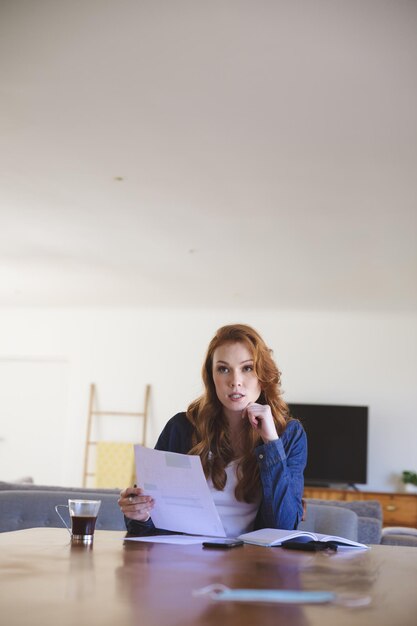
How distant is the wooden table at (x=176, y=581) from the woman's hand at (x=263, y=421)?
1.24 feet

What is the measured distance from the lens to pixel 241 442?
2.22m

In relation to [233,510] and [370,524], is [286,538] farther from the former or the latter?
[370,524]

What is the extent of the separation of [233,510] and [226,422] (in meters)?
0.28

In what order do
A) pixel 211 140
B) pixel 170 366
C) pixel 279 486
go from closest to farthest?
pixel 279 486
pixel 211 140
pixel 170 366

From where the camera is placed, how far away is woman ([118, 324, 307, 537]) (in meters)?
2.02

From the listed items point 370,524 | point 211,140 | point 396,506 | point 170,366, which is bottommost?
point 396,506

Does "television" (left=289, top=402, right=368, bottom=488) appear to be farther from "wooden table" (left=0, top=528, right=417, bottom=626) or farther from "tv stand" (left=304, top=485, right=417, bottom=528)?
"wooden table" (left=0, top=528, right=417, bottom=626)

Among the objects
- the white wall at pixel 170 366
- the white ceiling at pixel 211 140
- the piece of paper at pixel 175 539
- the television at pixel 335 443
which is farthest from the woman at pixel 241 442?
the white wall at pixel 170 366

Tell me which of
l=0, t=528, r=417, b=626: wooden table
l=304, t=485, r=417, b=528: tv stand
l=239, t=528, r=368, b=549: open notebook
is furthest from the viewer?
l=304, t=485, r=417, b=528: tv stand

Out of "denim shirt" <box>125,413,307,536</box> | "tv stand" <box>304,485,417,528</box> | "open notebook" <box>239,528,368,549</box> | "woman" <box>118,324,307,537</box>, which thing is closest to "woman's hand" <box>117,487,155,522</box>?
"woman" <box>118,324,307,537</box>

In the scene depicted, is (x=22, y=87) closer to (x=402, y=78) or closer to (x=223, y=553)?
(x=402, y=78)

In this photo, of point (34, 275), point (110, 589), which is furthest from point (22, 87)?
point (34, 275)

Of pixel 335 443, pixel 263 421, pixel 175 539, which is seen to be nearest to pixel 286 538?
pixel 175 539

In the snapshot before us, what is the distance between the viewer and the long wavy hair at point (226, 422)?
2.09 m
